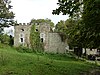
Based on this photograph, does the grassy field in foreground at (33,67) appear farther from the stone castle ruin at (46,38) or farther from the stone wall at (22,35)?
the stone wall at (22,35)

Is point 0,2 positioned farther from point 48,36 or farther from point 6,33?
point 48,36

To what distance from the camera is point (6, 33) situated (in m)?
68.9

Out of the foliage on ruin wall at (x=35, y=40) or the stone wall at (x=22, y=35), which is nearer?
the foliage on ruin wall at (x=35, y=40)

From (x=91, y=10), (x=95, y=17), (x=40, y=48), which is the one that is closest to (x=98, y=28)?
(x=95, y=17)

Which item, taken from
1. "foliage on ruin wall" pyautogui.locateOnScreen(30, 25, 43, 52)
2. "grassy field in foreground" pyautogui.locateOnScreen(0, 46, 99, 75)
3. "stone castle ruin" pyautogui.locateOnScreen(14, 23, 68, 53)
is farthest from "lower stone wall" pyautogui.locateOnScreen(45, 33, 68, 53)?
"grassy field in foreground" pyautogui.locateOnScreen(0, 46, 99, 75)

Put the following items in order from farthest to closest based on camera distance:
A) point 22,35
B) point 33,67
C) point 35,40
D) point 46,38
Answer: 1. point 22,35
2. point 46,38
3. point 35,40
4. point 33,67

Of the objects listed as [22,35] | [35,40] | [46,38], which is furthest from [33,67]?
[22,35]

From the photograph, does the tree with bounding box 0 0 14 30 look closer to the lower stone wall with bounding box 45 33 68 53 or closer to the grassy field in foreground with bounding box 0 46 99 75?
the lower stone wall with bounding box 45 33 68 53

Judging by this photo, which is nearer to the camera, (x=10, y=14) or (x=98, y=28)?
(x=98, y=28)

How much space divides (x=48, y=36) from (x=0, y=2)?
16.3m

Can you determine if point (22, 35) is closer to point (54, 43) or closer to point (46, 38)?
point (46, 38)

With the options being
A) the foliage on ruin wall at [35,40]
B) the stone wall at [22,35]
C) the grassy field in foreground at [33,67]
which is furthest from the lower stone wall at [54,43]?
the grassy field in foreground at [33,67]

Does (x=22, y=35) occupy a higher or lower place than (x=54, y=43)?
higher

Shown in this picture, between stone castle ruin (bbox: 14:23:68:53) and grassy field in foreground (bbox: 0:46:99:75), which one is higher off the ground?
stone castle ruin (bbox: 14:23:68:53)
